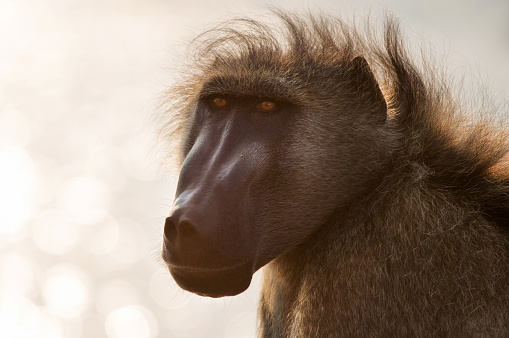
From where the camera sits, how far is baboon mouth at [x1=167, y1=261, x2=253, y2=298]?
347cm

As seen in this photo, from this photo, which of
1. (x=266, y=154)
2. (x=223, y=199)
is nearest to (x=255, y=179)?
(x=266, y=154)

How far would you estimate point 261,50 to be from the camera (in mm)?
4633

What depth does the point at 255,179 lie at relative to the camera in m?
3.79

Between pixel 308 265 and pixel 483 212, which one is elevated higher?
pixel 483 212

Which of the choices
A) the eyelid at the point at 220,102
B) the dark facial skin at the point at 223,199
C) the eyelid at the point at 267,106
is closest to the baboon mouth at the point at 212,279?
the dark facial skin at the point at 223,199

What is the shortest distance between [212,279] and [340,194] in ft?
3.37

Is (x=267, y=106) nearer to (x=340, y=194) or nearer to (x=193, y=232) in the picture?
(x=340, y=194)

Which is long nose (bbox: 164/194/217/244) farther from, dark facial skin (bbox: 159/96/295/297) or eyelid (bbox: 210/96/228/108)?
eyelid (bbox: 210/96/228/108)

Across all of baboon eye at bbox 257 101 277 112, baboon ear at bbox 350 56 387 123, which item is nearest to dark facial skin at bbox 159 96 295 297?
baboon eye at bbox 257 101 277 112

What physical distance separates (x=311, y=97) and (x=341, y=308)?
1.40m

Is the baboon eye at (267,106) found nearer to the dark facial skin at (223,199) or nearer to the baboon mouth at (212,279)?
the dark facial skin at (223,199)

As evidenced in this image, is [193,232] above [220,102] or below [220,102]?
above

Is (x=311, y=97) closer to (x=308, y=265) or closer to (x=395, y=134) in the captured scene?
(x=395, y=134)

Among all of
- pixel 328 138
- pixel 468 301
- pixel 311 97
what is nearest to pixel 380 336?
pixel 468 301
